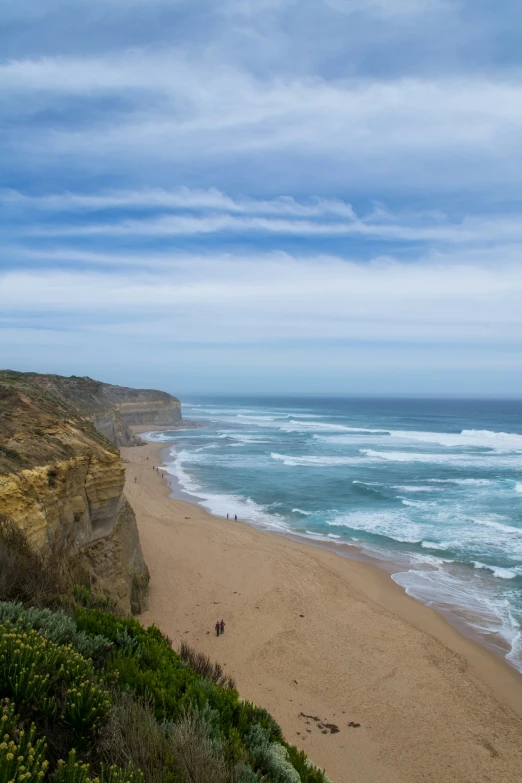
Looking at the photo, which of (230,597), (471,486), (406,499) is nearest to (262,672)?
(230,597)

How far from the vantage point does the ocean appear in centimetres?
1839

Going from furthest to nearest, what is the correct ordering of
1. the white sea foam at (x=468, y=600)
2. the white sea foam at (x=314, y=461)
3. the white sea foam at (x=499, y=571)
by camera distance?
the white sea foam at (x=314, y=461) < the white sea foam at (x=499, y=571) < the white sea foam at (x=468, y=600)

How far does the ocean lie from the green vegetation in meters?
11.7

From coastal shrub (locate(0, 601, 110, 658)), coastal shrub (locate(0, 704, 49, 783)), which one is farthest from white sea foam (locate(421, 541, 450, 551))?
coastal shrub (locate(0, 704, 49, 783))

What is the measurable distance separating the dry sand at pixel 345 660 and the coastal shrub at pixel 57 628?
6190mm

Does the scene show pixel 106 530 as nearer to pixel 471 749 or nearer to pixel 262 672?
pixel 262 672

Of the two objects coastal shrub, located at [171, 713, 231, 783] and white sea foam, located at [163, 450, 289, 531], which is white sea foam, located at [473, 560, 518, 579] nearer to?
white sea foam, located at [163, 450, 289, 531]

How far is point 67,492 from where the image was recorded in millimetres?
11391

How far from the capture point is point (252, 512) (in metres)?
29.6

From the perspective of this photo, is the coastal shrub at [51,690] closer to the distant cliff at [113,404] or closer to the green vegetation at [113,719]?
the green vegetation at [113,719]

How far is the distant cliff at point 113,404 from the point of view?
4244cm

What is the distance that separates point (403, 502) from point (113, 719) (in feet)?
95.2

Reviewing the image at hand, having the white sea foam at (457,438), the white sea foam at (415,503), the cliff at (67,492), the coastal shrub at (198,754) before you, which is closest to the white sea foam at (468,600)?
the white sea foam at (415,503)

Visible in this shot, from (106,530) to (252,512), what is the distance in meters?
17.3
